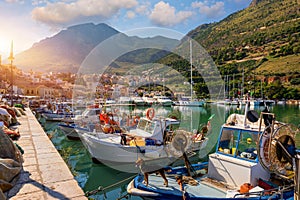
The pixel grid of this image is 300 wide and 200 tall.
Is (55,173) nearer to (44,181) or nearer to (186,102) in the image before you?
(44,181)

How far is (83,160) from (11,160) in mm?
7479

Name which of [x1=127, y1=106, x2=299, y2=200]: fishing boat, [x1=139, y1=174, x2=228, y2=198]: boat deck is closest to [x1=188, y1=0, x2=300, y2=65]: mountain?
[x1=127, y1=106, x2=299, y2=200]: fishing boat

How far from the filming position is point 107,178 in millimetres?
9602

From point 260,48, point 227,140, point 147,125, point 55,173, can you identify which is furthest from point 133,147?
point 260,48

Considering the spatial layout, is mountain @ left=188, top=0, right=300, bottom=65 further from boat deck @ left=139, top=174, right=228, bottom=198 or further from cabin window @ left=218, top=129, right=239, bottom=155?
boat deck @ left=139, top=174, right=228, bottom=198

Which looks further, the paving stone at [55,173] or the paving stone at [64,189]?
the paving stone at [55,173]

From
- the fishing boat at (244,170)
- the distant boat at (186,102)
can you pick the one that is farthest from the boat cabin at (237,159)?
the distant boat at (186,102)

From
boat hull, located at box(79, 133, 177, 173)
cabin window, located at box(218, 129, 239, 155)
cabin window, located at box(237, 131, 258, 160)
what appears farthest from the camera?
boat hull, located at box(79, 133, 177, 173)

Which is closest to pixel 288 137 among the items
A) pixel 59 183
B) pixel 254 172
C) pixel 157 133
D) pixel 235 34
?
pixel 254 172

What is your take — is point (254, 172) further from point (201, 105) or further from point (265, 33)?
point (265, 33)

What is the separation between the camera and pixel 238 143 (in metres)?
5.90

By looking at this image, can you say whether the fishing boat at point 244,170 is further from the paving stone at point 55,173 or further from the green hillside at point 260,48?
the green hillside at point 260,48

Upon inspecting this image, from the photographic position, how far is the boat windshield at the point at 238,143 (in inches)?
229

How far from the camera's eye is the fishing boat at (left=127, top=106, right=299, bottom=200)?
4359 mm
